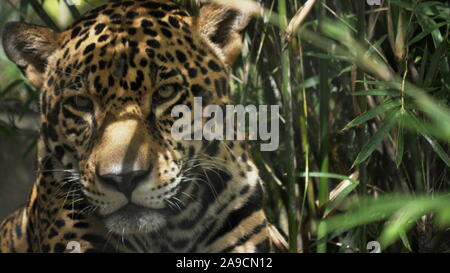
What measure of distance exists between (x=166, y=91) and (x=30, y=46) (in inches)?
17.8

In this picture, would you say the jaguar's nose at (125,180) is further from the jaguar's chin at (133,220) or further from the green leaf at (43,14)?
the green leaf at (43,14)

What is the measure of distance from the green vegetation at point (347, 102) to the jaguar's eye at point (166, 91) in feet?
1.06

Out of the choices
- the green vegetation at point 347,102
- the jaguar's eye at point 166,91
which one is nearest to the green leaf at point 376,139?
the green vegetation at point 347,102

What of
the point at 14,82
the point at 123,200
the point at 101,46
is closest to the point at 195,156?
the point at 123,200

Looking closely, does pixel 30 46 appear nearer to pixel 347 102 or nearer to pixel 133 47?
pixel 133 47

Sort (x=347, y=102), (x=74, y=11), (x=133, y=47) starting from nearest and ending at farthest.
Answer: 1. (x=133, y=47)
2. (x=74, y=11)
3. (x=347, y=102)

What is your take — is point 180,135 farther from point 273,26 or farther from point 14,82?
point 14,82

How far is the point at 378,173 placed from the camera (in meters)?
2.81

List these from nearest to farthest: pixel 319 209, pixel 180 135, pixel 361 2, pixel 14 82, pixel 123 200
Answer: pixel 123 200, pixel 180 135, pixel 361 2, pixel 319 209, pixel 14 82

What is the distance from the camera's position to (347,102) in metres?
2.79

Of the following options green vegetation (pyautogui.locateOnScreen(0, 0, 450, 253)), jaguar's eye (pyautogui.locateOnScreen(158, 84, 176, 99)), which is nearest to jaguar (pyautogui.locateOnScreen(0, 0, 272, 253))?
jaguar's eye (pyautogui.locateOnScreen(158, 84, 176, 99))

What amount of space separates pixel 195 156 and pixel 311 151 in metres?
0.69

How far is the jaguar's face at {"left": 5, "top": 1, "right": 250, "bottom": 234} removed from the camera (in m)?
2.06

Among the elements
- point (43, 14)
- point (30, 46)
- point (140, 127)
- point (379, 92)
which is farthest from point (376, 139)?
point (43, 14)
